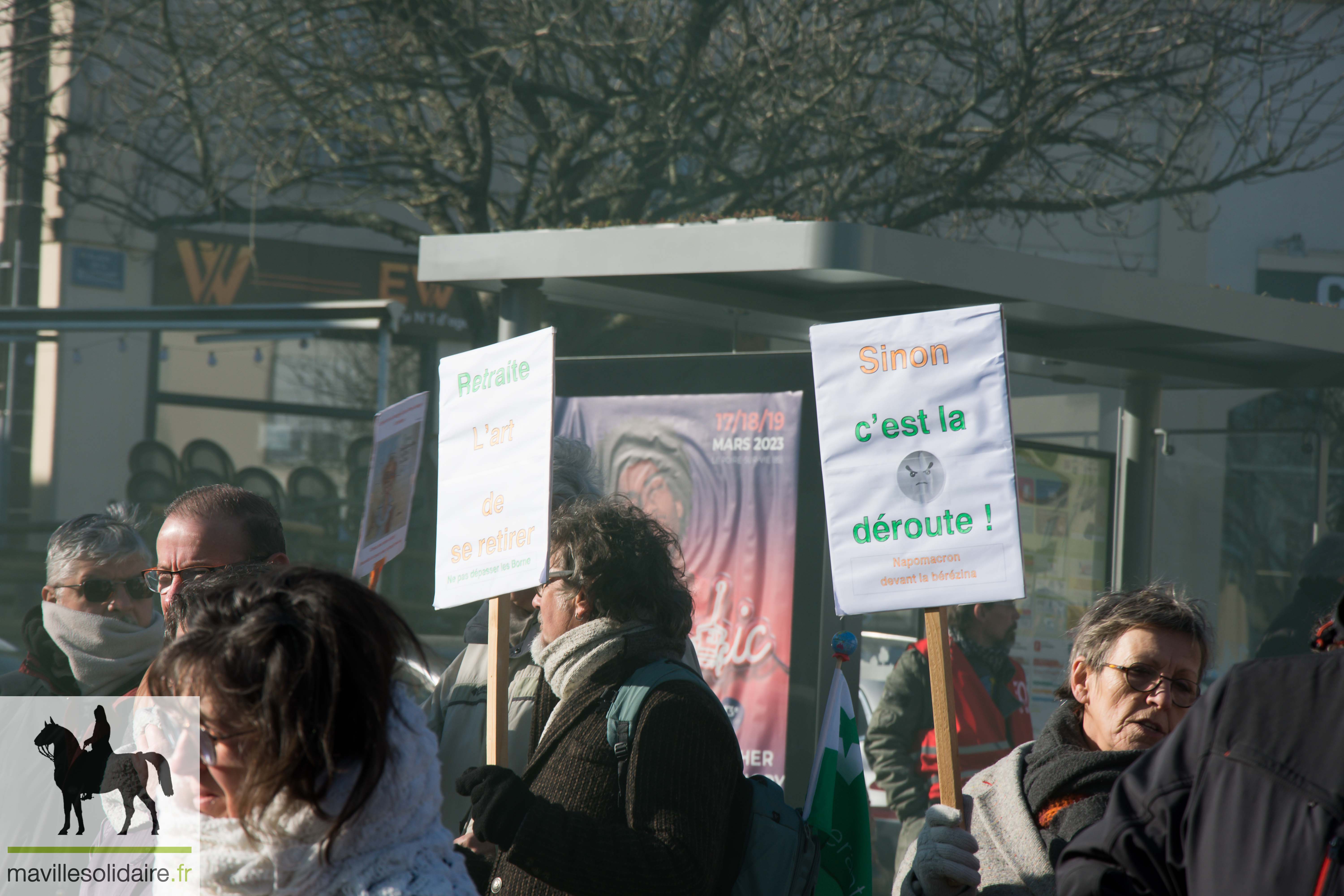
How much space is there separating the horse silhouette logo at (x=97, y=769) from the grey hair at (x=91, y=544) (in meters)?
1.13

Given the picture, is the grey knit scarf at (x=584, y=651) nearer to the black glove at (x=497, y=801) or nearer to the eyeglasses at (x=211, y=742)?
the black glove at (x=497, y=801)

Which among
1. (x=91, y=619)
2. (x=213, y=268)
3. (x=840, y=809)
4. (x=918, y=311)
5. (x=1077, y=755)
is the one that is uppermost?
(x=213, y=268)

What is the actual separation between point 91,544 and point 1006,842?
88.4 inches

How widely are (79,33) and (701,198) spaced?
17.1 feet

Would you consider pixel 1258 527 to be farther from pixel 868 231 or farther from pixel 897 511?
pixel 897 511

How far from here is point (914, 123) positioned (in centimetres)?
1003

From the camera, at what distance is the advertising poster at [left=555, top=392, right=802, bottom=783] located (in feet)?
16.1

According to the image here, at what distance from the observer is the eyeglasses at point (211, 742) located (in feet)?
5.07

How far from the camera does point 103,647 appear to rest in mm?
2947

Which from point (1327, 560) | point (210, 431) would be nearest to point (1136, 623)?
point (1327, 560)

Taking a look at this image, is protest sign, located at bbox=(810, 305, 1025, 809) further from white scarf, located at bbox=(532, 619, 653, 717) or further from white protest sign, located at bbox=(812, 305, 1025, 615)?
white scarf, located at bbox=(532, 619, 653, 717)

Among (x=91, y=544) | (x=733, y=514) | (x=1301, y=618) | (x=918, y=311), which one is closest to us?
(x=91, y=544)

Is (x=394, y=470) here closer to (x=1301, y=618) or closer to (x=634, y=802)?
(x=634, y=802)

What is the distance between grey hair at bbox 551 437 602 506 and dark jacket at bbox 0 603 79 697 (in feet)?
4.22
